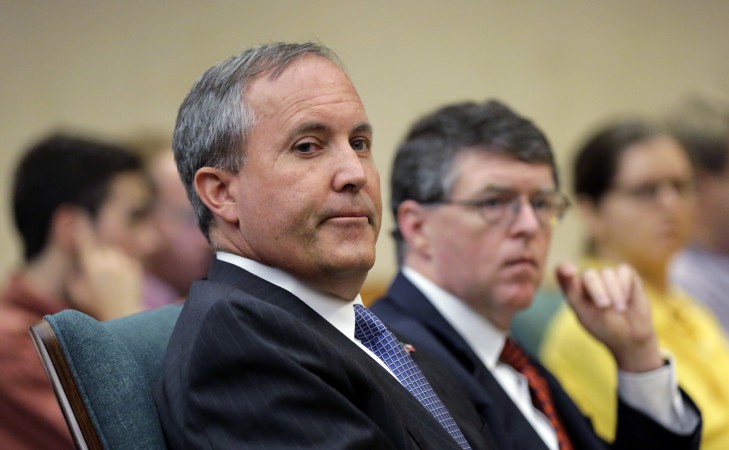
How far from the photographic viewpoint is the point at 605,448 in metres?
2.16

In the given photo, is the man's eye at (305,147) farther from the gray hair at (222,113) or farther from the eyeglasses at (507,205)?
the eyeglasses at (507,205)

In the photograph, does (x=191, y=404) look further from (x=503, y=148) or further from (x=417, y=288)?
(x=503, y=148)

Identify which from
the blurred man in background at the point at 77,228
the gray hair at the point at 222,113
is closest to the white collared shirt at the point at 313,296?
the gray hair at the point at 222,113

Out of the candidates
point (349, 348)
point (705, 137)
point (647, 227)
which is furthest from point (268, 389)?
point (705, 137)

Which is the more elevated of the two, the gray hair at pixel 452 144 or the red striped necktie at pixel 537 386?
the gray hair at pixel 452 144

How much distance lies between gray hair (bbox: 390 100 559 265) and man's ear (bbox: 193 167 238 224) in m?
0.86

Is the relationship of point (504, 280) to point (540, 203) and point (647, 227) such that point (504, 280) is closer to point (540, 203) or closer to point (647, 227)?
point (540, 203)

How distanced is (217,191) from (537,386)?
0.96m

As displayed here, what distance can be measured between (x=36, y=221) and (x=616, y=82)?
3.72m

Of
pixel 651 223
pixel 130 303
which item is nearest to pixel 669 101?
pixel 651 223

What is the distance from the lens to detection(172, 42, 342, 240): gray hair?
1493mm

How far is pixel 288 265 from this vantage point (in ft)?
4.86

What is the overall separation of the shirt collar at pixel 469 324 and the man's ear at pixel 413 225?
3.3 inches

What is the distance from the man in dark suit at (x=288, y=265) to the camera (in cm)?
126
